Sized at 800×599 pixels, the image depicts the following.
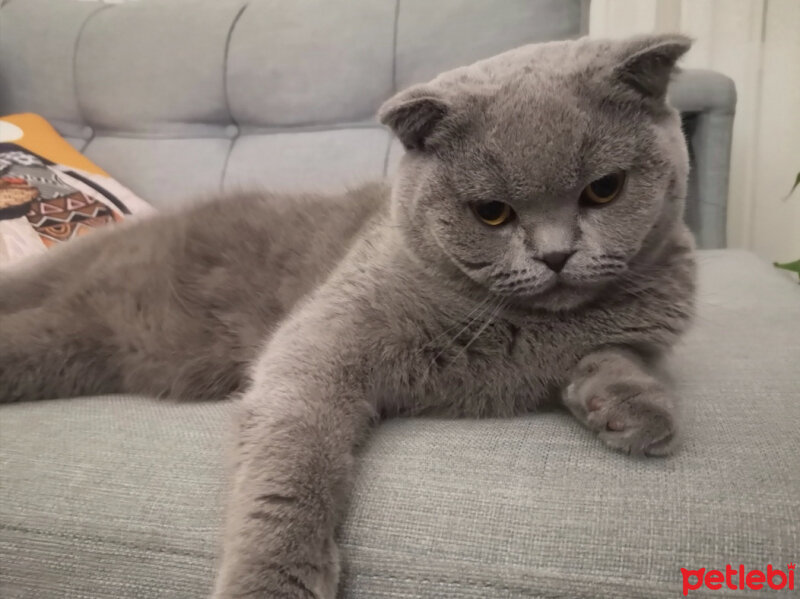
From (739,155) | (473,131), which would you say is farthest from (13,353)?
(739,155)

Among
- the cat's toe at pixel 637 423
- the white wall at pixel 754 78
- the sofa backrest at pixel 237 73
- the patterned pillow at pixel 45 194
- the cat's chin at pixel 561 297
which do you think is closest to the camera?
the cat's toe at pixel 637 423

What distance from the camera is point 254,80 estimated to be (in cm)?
186

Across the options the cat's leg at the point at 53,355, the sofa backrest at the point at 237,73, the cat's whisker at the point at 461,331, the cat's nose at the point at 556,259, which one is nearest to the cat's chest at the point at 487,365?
the cat's whisker at the point at 461,331

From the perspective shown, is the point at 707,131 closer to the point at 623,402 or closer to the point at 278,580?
the point at 623,402

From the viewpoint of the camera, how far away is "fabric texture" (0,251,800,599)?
1.86 ft

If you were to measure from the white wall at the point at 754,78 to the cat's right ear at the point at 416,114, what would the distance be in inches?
57.8

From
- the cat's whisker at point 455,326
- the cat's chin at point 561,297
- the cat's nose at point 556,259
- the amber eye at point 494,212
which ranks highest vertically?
the amber eye at point 494,212

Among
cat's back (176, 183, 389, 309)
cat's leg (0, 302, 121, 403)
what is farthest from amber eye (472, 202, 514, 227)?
cat's leg (0, 302, 121, 403)

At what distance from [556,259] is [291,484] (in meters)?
0.39

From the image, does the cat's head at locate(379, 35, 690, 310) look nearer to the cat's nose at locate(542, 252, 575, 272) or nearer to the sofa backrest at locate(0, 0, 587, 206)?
the cat's nose at locate(542, 252, 575, 272)

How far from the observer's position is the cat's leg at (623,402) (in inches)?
26.5

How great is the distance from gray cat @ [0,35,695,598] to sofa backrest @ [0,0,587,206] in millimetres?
848

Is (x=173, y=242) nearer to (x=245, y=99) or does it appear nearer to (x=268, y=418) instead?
(x=268, y=418)

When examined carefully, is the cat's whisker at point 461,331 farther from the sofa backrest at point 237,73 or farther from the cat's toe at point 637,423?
the sofa backrest at point 237,73
